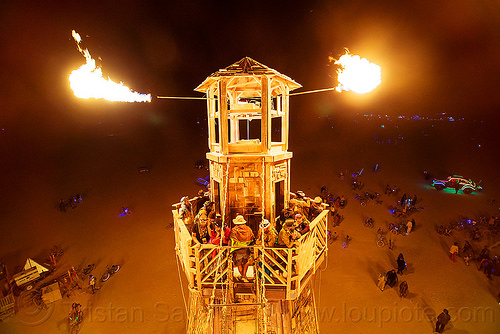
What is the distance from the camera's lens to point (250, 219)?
338 inches

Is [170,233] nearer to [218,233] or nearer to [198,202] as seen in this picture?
[198,202]

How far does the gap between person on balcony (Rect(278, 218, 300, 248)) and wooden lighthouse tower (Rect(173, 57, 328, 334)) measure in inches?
8.3

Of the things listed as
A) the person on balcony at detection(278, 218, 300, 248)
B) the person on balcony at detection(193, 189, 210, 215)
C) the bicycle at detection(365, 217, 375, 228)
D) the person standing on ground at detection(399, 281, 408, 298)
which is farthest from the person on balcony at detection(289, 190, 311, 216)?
the bicycle at detection(365, 217, 375, 228)

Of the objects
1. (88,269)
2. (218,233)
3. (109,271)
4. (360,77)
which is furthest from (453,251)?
(88,269)

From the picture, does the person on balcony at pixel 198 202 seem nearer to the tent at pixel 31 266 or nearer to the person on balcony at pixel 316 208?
the person on balcony at pixel 316 208

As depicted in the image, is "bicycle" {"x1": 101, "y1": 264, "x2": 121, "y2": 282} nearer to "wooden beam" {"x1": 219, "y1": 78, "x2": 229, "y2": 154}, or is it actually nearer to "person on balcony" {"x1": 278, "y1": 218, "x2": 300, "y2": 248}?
"wooden beam" {"x1": 219, "y1": 78, "x2": 229, "y2": 154}

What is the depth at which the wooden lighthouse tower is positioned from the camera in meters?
6.80

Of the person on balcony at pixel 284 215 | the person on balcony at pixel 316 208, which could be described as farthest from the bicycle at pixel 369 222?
the person on balcony at pixel 284 215

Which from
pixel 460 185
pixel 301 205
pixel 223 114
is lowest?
pixel 460 185

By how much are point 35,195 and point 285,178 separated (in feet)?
127

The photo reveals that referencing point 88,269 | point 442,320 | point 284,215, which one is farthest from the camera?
point 88,269

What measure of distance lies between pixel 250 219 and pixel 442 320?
1248 centimetres

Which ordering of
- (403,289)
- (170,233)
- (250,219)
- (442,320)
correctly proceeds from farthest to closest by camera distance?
(170,233)
(403,289)
(442,320)
(250,219)

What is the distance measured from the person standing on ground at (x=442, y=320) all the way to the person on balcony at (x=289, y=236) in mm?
11707
